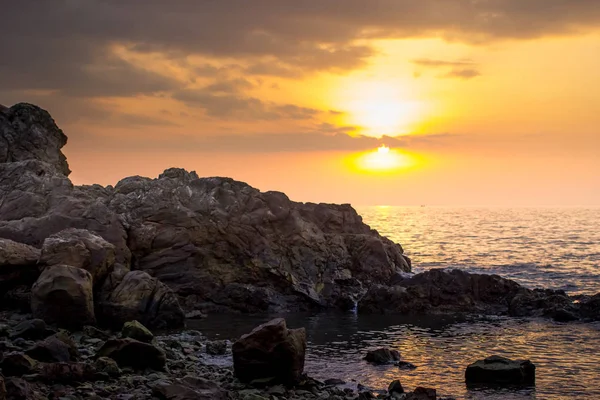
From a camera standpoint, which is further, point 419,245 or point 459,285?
point 419,245

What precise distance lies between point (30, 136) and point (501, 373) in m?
54.6

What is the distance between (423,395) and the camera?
23406mm

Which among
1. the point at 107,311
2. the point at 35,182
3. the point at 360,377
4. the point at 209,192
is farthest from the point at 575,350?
the point at 35,182

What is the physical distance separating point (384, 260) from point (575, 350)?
82.7 feet

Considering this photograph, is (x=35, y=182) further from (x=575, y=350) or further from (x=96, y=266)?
(x=575, y=350)

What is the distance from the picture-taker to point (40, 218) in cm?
4516

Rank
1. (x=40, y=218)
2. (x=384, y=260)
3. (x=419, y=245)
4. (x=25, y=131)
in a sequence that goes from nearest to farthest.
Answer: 1. (x=40, y=218)
2. (x=384, y=260)
3. (x=25, y=131)
4. (x=419, y=245)

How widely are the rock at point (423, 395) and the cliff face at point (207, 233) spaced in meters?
23.8

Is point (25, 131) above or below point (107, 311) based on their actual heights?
above

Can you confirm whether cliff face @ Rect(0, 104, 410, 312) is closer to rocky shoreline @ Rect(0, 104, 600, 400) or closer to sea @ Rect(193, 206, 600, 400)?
rocky shoreline @ Rect(0, 104, 600, 400)

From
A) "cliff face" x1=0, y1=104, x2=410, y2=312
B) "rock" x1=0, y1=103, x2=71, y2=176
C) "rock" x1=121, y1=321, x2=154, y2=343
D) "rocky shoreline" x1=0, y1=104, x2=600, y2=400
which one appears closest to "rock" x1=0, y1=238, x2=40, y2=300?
"rocky shoreline" x1=0, y1=104, x2=600, y2=400

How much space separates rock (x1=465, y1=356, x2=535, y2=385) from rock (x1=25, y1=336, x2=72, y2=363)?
1743 centimetres

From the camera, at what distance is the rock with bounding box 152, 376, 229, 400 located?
1964 cm

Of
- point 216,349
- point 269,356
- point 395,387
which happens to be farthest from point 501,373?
point 216,349
